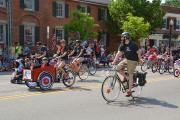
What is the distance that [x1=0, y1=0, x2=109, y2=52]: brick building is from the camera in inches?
1186

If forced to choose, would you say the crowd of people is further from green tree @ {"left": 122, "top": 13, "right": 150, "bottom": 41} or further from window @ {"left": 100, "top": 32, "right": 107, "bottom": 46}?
window @ {"left": 100, "top": 32, "right": 107, "bottom": 46}

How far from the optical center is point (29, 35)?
32.2 meters

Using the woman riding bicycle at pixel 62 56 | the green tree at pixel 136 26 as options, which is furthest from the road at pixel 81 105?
the green tree at pixel 136 26

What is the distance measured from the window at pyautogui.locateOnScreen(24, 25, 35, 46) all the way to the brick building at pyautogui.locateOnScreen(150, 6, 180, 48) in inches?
881

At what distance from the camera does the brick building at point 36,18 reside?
30.1m

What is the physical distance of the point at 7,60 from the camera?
24.5 m

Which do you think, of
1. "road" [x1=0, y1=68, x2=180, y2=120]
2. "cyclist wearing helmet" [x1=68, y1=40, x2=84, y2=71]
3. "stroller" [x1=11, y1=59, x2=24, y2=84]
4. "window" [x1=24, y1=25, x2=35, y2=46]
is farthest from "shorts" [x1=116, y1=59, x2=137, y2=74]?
"window" [x1=24, y1=25, x2=35, y2=46]

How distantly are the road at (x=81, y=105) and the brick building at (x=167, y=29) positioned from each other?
38.2 metres

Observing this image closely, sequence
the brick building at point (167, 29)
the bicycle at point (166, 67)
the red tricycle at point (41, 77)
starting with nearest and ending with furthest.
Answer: the red tricycle at point (41, 77), the bicycle at point (166, 67), the brick building at point (167, 29)

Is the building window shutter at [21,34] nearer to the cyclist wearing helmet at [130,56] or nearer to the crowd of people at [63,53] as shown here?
the crowd of people at [63,53]

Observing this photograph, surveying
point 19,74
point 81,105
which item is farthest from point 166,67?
point 81,105

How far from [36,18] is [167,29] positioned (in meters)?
25.2

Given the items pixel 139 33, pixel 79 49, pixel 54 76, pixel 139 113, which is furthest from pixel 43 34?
pixel 139 113

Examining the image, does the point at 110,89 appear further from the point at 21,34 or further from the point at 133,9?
the point at 133,9
